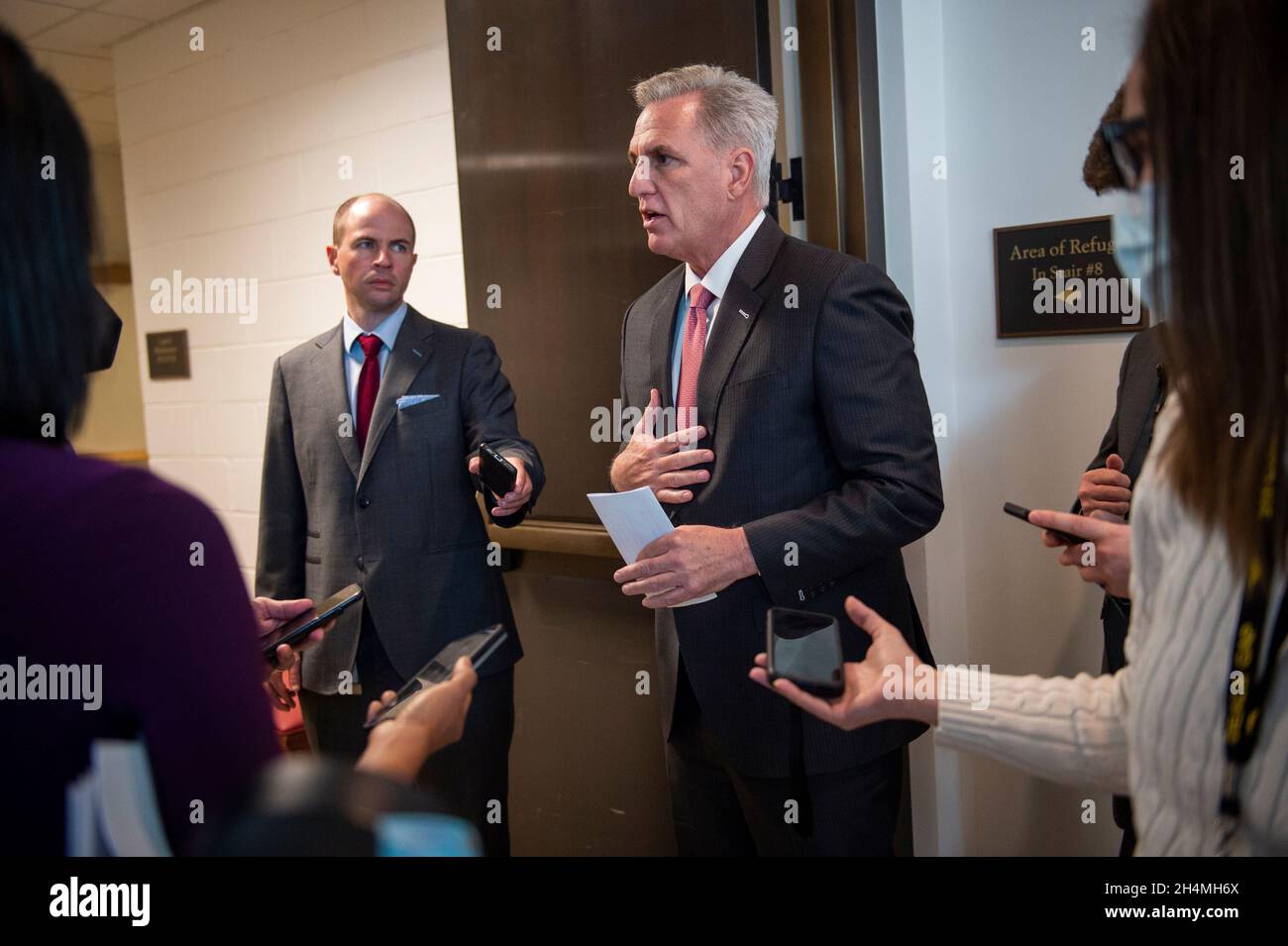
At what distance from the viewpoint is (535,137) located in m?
1.90

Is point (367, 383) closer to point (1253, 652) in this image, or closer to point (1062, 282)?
point (1062, 282)

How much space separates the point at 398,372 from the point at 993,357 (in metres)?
1.01

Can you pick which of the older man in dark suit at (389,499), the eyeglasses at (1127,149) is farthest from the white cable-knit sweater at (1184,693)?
the older man in dark suit at (389,499)

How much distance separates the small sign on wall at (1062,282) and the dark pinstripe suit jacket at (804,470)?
371 mm

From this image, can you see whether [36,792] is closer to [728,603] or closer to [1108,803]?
[728,603]

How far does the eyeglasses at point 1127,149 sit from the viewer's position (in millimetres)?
717

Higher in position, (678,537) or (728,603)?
(678,537)

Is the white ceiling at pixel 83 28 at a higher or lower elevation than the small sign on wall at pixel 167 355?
higher

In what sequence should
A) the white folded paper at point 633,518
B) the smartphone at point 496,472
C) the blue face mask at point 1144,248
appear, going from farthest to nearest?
1. the smartphone at point 496,472
2. the white folded paper at point 633,518
3. the blue face mask at point 1144,248

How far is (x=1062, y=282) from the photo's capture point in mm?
1545

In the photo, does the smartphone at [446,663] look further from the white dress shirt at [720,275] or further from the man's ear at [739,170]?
the man's ear at [739,170]

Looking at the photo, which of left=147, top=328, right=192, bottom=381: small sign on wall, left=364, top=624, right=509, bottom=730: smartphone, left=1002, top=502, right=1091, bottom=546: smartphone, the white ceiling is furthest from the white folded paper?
left=147, top=328, right=192, bottom=381: small sign on wall
